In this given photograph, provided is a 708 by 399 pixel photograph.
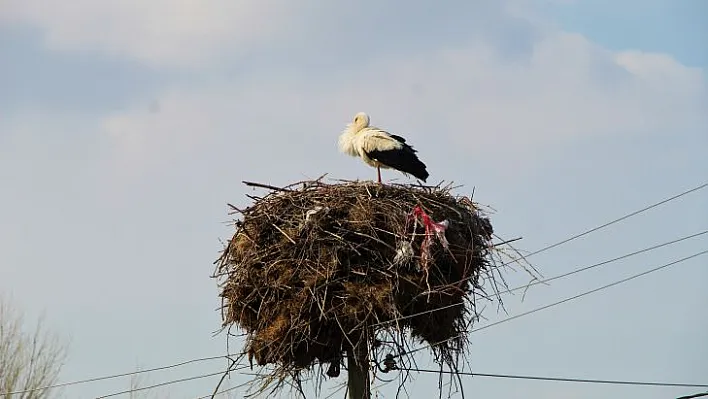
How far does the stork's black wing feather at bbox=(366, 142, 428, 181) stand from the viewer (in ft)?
40.5

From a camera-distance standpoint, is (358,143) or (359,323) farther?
(358,143)

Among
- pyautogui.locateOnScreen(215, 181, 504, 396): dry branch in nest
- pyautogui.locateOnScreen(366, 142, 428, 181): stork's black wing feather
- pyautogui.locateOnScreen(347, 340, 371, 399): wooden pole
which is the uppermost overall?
pyautogui.locateOnScreen(366, 142, 428, 181): stork's black wing feather

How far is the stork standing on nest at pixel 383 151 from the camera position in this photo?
12344 millimetres

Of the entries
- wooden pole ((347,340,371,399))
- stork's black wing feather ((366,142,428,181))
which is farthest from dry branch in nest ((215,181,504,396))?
stork's black wing feather ((366,142,428,181))

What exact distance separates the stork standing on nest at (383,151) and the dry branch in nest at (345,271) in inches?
82.8

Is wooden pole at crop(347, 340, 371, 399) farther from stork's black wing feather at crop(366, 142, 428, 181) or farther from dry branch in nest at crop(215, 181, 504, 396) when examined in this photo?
stork's black wing feather at crop(366, 142, 428, 181)

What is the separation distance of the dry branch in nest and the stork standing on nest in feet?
6.90

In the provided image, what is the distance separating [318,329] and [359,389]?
2.25 feet

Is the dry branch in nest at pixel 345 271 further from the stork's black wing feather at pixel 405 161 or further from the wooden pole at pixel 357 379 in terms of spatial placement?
the stork's black wing feather at pixel 405 161

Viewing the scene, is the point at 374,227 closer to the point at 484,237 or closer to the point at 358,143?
the point at 484,237

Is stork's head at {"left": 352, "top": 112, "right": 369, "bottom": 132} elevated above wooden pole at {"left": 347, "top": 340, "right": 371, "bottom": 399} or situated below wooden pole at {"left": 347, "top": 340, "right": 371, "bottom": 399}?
above

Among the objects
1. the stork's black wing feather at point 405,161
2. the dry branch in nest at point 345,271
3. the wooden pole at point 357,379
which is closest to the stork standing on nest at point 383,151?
the stork's black wing feather at point 405,161

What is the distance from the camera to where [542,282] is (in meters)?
A: 9.30

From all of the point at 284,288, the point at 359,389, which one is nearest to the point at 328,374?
the point at 359,389
